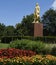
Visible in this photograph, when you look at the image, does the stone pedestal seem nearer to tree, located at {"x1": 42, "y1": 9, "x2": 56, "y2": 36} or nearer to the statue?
the statue

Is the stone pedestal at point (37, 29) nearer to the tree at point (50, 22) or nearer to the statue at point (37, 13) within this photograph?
the statue at point (37, 13)

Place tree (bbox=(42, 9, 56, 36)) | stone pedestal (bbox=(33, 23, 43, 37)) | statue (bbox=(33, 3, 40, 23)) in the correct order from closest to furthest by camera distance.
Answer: stone pedestal (bbox=(33, 23, 43, 37)) → statue (bbox=(33, 3, 40, 23)) → tree (bbox=(42, 9, 56, 36))

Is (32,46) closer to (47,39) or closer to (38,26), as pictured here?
(38,26)

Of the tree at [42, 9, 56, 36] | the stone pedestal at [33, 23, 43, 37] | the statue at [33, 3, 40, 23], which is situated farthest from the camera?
the tree at [42, 9, 56, 36]

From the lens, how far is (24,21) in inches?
3061

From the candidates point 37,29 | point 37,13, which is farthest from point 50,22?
point 37,29

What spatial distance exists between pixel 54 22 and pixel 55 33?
2.73 meters

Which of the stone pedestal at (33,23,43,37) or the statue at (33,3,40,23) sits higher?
the statue at (33,3,40,23)

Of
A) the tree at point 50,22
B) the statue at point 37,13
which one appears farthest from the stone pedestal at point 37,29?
the tree at point 50,22

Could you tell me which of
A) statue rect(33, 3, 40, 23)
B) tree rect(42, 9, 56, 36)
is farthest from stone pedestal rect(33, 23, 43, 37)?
tree rect(42, 9, 56, 36)

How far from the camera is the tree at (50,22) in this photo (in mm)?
69750

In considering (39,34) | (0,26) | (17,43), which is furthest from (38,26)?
(0,26)

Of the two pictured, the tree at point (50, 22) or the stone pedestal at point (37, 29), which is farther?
the tree at point (50, 22)

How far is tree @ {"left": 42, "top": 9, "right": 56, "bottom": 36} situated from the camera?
6975 centimetres
